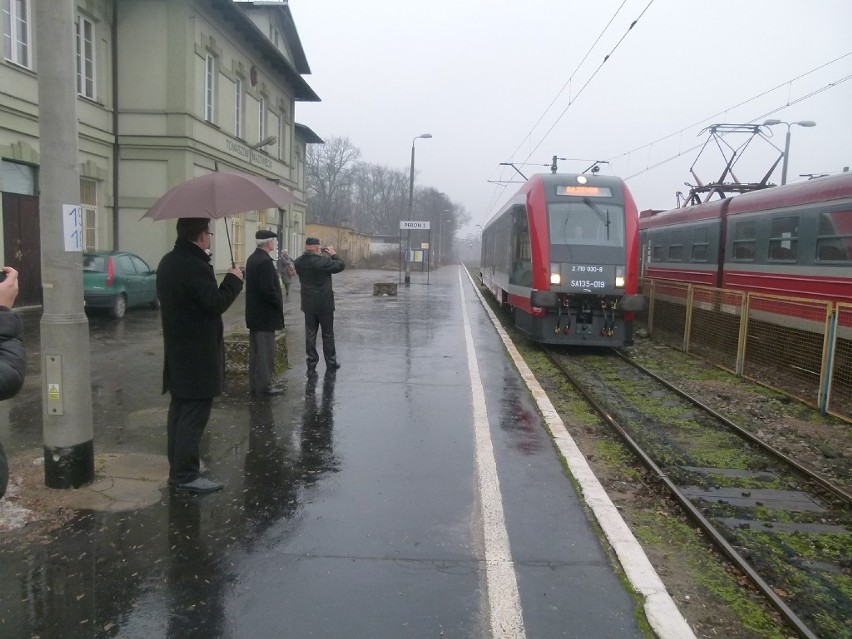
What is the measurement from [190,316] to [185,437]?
839mm

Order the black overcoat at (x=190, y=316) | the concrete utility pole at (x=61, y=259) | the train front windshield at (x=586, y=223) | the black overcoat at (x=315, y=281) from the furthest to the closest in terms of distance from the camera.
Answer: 1. the train front windshield at (x=586, y=223)
2. the black overcoat at (x=315, y=281)
3. the black overcoat at (x=190, y=316)
4. the concrete utility pole at (x=61, y=259)

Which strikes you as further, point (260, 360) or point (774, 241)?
point (774, 241)

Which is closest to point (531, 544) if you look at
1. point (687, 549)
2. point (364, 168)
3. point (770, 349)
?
point (687, 549)

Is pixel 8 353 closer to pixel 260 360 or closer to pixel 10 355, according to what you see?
pixel 10 355

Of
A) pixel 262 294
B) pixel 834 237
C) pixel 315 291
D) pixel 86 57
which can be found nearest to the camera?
pixel 262 294

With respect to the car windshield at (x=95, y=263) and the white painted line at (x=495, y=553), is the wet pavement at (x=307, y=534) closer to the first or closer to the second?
the white painted line at (x=495, y=553)

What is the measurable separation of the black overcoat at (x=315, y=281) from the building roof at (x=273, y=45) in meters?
15.2

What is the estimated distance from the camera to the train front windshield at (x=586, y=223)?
12055 mm

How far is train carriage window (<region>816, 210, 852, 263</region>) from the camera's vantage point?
9.86 m

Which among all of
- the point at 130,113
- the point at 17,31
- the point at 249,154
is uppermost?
the point at 17,31

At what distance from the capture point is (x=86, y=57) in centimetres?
1803

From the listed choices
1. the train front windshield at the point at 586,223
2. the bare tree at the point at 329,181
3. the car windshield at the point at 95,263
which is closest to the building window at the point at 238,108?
the car windshield at the point at 95,263

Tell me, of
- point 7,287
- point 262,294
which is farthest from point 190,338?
point 262,294

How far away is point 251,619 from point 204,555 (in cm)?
75
